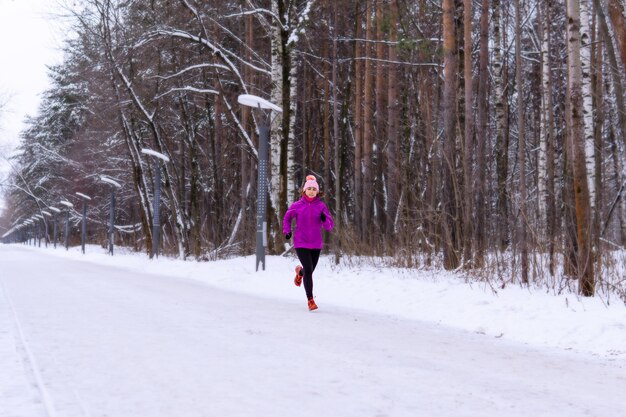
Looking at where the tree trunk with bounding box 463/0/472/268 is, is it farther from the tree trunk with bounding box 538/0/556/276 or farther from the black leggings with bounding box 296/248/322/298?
the tree trunk with bounding box 538/0/556/276

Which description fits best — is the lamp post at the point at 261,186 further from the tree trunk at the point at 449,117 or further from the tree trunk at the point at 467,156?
the tree trunk at the point at 467,156

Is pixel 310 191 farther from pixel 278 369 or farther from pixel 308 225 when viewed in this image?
pixel 278 369

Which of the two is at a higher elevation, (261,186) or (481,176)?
(481,176)

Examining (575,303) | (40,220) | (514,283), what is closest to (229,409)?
(575,303)

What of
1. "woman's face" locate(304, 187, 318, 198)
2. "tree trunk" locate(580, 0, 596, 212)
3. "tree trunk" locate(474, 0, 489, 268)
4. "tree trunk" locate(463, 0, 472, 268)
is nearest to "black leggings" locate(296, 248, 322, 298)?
"woman's face" locate(304, 187, 318, 198)

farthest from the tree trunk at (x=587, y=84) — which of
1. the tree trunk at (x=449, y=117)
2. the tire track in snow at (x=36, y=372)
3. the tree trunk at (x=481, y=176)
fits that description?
the tire track in snow at (x=36, y=372)

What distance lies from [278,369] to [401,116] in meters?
29.0

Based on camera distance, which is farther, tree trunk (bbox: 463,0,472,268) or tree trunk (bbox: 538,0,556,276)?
tree trunk (bbox: 538,0,556,276)

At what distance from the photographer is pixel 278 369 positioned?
572cm

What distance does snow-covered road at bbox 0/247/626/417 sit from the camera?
4500 mm

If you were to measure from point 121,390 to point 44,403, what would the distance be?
576mm

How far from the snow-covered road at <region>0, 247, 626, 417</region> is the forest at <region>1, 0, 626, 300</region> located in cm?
360

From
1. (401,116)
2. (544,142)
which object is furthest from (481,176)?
(401,116)

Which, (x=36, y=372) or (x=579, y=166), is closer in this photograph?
(x=36, y=372)
